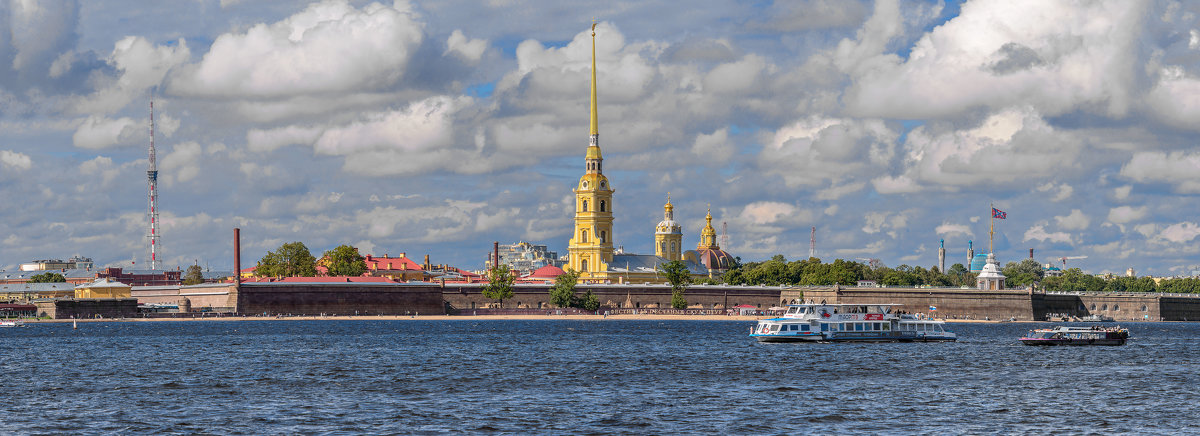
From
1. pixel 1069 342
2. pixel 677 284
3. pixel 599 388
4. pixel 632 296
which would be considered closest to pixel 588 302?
pixel 632 296

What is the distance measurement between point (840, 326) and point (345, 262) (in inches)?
4203

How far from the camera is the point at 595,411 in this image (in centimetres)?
4566

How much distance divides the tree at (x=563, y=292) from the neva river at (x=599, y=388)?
79.0m

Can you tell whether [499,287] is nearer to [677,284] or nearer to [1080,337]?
[677,284]

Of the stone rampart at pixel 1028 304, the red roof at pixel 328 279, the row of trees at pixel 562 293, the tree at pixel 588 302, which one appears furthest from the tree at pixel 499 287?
the stone rampart at pixel 1028 304

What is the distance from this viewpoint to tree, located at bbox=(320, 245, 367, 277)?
600 feet

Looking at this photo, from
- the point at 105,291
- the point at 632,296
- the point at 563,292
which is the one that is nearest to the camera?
the point at 105,291

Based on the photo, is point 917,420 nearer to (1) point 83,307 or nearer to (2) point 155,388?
(2) point 155,388

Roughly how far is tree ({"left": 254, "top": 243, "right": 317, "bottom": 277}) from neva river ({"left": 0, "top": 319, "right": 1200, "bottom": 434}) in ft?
281

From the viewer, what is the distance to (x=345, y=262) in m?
184

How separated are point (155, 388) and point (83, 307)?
347 ft

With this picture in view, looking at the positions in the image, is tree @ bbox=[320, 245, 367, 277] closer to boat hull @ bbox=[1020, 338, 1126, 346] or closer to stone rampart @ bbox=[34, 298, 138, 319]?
stone rampart @ bbox=[34, 298, 138, 319]

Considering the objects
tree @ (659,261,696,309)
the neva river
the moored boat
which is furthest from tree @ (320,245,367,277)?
the moored boat

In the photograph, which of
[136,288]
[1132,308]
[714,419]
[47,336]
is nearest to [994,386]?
[714,419]
